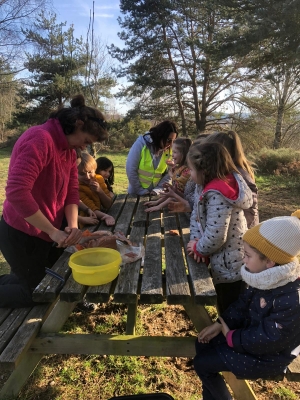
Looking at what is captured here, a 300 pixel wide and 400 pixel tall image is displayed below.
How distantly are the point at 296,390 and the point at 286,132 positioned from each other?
67.5 ft

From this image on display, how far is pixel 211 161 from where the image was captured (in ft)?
6.64

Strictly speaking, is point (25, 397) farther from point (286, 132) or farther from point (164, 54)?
point (286, 132)

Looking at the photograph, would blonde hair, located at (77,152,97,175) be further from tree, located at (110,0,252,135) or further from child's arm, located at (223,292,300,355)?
tree, located at (110,0,252,135)

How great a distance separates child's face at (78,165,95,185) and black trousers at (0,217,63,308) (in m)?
0.91

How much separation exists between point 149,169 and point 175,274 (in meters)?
2.12

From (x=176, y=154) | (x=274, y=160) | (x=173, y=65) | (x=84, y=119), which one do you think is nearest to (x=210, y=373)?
(x=84, y=119)

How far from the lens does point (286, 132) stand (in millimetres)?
20516

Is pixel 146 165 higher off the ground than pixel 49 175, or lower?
lower

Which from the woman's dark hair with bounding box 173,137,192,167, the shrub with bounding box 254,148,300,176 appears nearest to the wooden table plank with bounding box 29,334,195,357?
the woman's dark hair with bounding box 173,137,192,167

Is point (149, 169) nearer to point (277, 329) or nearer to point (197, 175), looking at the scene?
point (197, 175)

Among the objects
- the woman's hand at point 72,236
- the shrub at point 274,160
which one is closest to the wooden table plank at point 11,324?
the woman's hand at point 72,236

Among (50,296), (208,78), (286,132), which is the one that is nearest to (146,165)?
(50,296)

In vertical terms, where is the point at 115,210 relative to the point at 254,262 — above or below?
below

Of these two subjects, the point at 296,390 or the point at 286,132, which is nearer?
the point at 296,390
